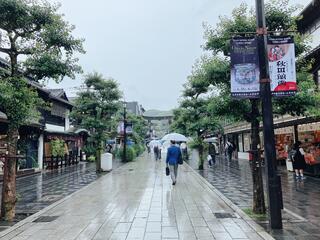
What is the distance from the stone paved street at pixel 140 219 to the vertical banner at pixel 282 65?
129 inches

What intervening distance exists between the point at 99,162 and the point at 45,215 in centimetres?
1367

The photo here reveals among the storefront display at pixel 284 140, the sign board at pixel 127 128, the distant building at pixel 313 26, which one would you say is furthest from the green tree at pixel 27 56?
the sign board at pixel 127 128

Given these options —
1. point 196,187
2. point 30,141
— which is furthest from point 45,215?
point 30,141

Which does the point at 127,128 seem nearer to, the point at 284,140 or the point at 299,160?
the point at 284,140

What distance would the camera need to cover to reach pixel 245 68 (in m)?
8.03

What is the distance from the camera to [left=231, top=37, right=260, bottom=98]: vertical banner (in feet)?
26.2

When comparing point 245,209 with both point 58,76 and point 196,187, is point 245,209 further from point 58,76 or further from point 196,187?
point 58,76

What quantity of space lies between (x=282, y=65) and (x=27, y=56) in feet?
23.4

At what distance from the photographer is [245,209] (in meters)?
9.49

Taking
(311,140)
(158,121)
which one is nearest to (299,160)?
(311,140)

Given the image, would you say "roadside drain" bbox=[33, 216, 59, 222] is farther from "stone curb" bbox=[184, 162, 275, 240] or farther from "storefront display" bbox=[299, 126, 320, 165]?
"storefront display" bbox=[299, 126, 320, 165]

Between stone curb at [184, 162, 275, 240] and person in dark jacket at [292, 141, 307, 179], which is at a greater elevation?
person in dark jacket at [292, 141, 307, 179]

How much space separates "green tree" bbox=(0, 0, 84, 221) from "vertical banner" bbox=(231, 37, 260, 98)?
4.78 meters

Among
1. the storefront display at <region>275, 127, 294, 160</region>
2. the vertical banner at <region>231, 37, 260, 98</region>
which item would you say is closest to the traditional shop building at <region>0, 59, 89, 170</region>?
the vertical banner at <region>231, 37, 260, 98</region>
